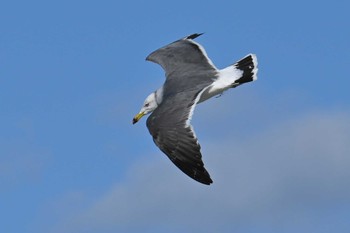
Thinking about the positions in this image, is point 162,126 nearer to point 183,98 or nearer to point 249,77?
point 183,98

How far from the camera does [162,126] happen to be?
74.2 ft

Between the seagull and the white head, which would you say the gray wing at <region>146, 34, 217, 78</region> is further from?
the white head

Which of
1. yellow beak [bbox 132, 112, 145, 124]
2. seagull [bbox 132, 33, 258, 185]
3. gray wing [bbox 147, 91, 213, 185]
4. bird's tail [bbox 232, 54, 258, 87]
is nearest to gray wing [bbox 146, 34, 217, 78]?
seagull [bbox 132, 33, 258, 185]

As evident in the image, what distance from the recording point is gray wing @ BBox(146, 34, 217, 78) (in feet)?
83.5

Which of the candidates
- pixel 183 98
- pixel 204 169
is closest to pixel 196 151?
pixel 204 169

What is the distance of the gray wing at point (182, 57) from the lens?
1001 inches

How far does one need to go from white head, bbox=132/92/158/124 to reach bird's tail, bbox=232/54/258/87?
1671mm

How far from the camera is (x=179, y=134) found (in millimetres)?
22219

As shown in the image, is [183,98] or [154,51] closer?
[183,98]

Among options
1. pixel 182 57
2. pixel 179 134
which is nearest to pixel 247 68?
pixel 182 57

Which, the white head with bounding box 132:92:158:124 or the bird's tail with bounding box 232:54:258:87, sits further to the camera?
the white head with bounding box 132:92:158:124

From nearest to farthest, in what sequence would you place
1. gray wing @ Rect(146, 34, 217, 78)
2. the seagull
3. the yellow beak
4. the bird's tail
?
the seagull
the bird's tail
gray wing @ Rect(146, 34, 217, 78)
the yellow beak

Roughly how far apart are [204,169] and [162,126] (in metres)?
1.36

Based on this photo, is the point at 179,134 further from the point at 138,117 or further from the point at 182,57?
the point at 182,57
